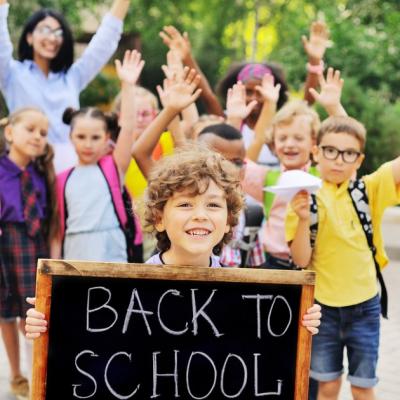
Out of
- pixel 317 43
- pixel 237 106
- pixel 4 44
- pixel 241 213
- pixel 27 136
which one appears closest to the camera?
pixel 241 213

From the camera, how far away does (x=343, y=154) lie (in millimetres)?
3400

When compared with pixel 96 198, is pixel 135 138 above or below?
above

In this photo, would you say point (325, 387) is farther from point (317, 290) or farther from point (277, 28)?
point (277, 28)

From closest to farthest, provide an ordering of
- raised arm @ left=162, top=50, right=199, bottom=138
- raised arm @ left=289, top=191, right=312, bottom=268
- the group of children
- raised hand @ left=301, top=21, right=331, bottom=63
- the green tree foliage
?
1. the group of children
2. raised arm @ left=289, top=191, right=312, bottom=268
3. raised arm @ left=162, top=50, right=199, bottom=138
4. raised hand @ left=301, top=21, right=331, bottom=63
5. the green tree foliage

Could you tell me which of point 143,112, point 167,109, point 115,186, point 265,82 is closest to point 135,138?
point 143,112

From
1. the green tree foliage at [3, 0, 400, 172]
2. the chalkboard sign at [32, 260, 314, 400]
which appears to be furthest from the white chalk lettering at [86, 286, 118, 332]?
the green tree foliage at [3, 0, 400, 172]

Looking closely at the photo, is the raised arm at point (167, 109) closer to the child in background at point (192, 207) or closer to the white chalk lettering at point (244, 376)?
the child in background at point (192, 207)

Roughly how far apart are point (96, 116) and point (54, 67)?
3.04 ft

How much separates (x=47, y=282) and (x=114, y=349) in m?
0.34

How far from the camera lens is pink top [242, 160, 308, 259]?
3932 millimetres

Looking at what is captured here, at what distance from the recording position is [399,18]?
17.5 metres

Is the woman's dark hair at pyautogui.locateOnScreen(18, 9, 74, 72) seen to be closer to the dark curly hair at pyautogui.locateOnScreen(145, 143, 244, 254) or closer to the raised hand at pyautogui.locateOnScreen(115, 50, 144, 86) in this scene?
the raised hand at pyautogui.locateOnScreen(115, 50, 144, 86)

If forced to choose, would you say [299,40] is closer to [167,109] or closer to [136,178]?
[136,178]

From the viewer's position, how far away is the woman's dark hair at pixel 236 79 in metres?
5.29
